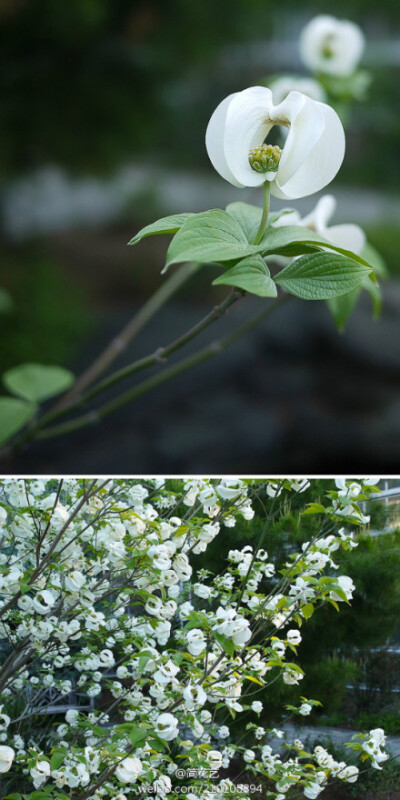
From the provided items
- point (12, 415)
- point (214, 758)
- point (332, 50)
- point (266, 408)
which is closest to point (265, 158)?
point (12, 415)

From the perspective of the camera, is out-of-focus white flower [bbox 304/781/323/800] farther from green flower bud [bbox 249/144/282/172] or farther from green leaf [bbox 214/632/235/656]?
green flower bud [bbox 249/144/282/172]

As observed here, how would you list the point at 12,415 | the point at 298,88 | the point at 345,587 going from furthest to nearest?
the point at 345,587 < the point at 298,88 < the point at 12,415

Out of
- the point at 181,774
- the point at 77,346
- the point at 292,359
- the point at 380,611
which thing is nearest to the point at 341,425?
the point at 292,359

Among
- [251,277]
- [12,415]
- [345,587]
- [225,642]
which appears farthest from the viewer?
[345,587]

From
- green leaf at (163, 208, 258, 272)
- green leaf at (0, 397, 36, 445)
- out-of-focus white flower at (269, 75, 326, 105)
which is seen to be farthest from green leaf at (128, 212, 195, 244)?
out-of-focus white flower at (269, 75, 326, 105)

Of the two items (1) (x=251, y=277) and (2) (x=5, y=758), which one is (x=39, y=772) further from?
(1) (x=251, y=277)

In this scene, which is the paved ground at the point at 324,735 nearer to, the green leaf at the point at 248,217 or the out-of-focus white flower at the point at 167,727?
the out-of-focus white flower at the point at 167,727

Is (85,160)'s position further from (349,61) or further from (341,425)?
(349,61)
